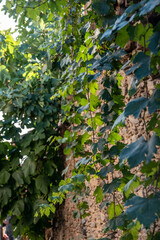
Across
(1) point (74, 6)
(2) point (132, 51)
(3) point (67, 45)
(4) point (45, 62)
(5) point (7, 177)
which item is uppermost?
(4) point (45, 62)

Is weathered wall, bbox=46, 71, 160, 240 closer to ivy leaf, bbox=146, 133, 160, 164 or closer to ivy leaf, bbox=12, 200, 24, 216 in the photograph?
ivy leaf, bbox=146, 133, 160, 164

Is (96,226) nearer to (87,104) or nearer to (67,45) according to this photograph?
(87,104)

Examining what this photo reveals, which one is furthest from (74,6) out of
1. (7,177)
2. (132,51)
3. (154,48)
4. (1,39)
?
(7,177)

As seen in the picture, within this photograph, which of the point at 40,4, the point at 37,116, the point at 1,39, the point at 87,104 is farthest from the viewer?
the point at 37,116

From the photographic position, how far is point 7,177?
2.69 meters

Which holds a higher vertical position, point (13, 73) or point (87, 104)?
point (13, 73)

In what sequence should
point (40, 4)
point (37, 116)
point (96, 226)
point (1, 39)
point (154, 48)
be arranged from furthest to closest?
1. point (37, 116)
2. point (1, 39)
3. point (96, 226)
4. point (40, 4)
5. point (154, 48)

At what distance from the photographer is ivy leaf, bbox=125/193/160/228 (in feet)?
1.91

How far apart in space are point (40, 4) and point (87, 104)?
2.32 ft

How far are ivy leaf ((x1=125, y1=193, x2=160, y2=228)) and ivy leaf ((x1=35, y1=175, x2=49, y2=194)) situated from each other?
212 centimetres

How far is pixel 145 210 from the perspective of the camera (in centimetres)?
60

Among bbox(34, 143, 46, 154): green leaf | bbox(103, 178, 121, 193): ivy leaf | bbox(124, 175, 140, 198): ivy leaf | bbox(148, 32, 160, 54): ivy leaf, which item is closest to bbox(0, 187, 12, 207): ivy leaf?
bbox(34, 143, 46, 154): green leaf

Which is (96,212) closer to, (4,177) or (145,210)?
(4,177)

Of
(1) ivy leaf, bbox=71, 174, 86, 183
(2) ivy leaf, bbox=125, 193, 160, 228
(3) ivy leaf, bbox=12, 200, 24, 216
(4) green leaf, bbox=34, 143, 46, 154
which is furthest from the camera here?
(4) green leaf, bbox=34, 143, 46, 154
